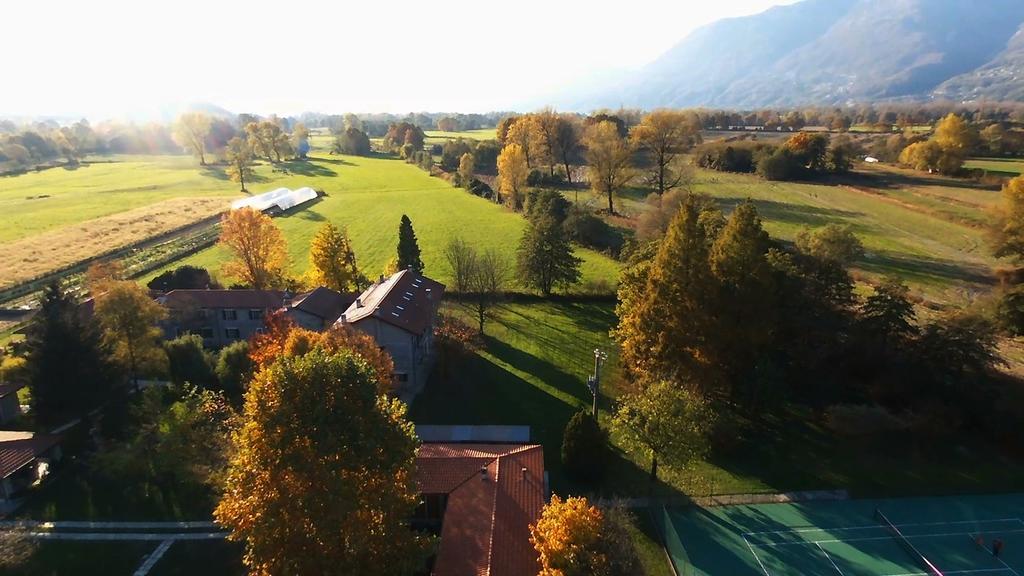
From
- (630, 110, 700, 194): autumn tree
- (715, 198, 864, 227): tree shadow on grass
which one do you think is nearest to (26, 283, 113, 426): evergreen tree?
(630, 110, 700, 194): autumn tree

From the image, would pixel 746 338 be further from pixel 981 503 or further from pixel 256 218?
pixel 256 218

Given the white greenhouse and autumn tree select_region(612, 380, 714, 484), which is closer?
autumn tree select_region(612, 380, 714, 484)

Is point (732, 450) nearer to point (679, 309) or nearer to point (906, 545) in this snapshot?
point (679, 309)

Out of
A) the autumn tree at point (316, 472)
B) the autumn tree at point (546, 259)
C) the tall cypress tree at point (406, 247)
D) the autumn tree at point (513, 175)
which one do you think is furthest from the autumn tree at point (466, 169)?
the autumn tree at point (316, 472)

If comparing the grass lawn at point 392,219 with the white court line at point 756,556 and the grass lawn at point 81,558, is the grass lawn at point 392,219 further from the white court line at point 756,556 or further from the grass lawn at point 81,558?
the grass lawn at point 81,558

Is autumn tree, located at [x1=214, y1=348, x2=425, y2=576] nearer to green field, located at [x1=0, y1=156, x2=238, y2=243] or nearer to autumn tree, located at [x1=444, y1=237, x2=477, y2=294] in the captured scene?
autumn tree, located at [x1=444, y1=237, x2=477, y2=294]
